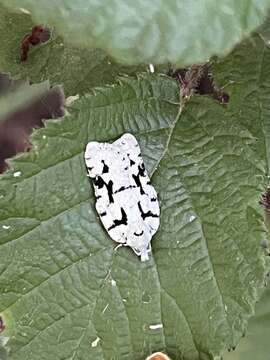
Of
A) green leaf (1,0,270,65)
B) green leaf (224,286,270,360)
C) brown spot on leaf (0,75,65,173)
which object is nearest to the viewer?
green leaf (1,0,270,65)

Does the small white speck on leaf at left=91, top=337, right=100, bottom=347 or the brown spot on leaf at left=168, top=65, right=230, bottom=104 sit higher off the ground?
the brown spot on leaf at left=168, top=65, right=230, bottom=104

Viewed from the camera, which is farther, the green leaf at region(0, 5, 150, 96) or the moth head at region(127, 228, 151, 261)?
the green leaf at region(0, 5, 150, 96)

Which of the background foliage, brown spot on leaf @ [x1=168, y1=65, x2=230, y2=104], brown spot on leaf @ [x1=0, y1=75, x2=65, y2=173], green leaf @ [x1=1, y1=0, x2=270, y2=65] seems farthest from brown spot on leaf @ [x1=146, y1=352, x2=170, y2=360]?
brown spot on leaf @ [x1=0, y1=75, x2=65, y2=173]

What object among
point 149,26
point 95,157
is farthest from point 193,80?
point 149,26

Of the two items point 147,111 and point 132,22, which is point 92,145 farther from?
point 132,22

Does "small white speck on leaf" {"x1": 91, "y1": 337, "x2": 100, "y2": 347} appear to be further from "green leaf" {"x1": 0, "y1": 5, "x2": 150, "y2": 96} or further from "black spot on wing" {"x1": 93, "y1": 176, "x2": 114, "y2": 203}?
"green leaf" {"x1": 0, "y1": 5, "x2": 150, "y2": 96}

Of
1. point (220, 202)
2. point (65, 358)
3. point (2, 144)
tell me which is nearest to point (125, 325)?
point (65, 358)

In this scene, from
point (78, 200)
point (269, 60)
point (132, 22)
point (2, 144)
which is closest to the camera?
point (132, 22)
